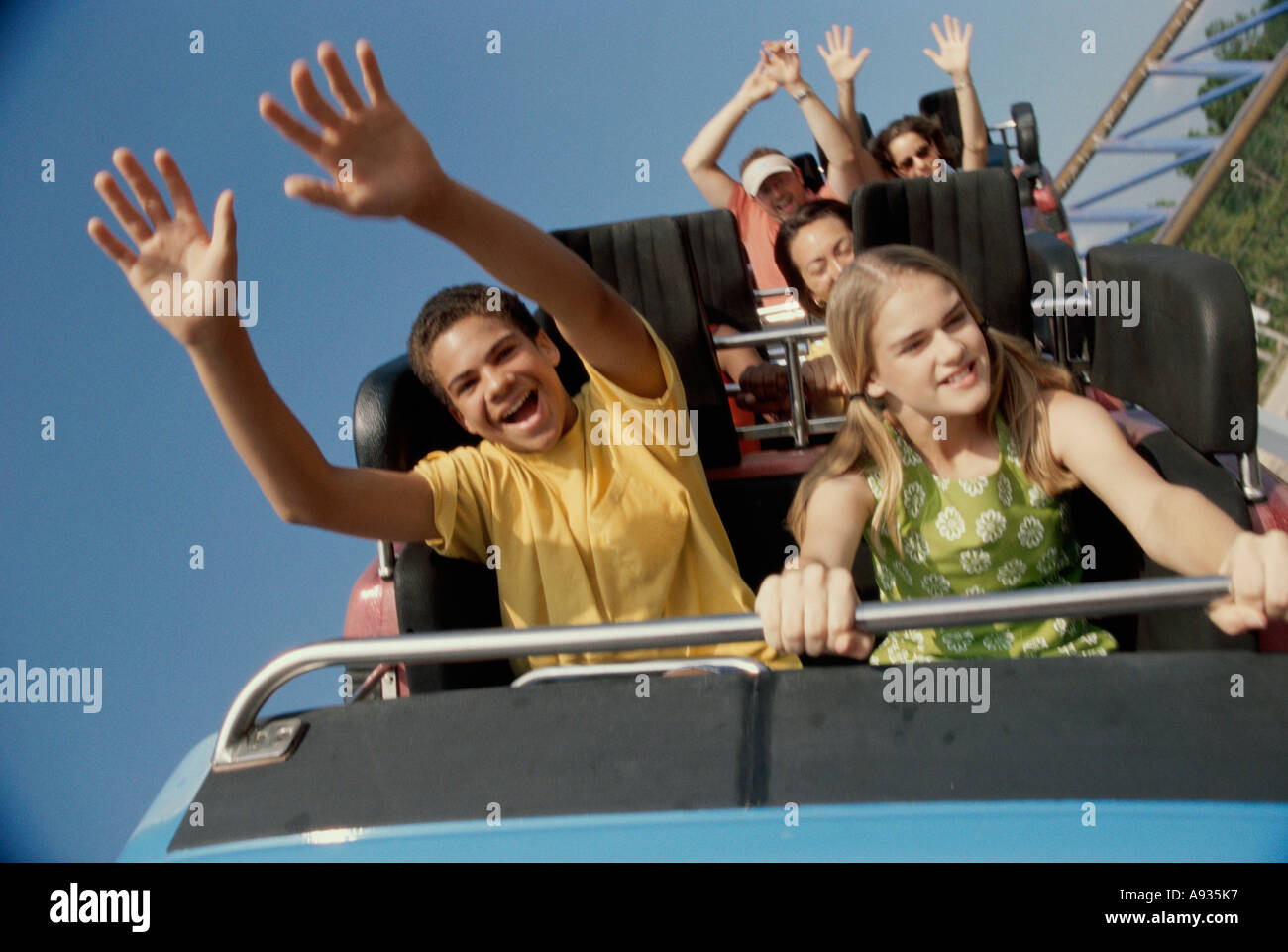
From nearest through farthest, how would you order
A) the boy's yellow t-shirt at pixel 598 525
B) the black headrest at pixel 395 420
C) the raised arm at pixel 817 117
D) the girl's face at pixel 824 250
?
1. the boy's yellow t-shirt at pixel 598 525
2. the black headrest at pixel 395 420
3. the girl's face at pixel 824 250
4. the raised arm at pixel 817 117

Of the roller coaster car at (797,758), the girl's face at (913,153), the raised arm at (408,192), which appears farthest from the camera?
the girl's face at (913,153)

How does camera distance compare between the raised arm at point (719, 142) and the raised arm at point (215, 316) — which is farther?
the raised arm at point (719, 142)

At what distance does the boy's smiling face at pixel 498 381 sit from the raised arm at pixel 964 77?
372cm

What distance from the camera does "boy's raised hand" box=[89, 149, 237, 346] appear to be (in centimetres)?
131

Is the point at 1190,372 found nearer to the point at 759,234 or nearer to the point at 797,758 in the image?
the point at 797,758

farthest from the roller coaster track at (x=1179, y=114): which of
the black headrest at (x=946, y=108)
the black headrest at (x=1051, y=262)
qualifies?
the black headrest at (x=1051, y=262)

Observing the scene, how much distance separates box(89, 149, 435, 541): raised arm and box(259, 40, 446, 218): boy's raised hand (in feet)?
0.50

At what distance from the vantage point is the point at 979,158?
192 inches

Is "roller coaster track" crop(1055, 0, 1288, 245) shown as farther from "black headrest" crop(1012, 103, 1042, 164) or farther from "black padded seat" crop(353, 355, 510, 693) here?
"black padded seat" crop(353, 355, 510, 693)

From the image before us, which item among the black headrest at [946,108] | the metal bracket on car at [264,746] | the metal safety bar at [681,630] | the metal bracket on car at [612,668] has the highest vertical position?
the black headrest at [946,108]

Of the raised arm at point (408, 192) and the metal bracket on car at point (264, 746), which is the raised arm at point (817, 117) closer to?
the raised arm at point (408, 192)

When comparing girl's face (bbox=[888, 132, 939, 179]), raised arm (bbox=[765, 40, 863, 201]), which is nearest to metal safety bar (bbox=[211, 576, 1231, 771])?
raised arm (bbox=[765, 40, 863, 201])

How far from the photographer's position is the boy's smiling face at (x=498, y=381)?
177 cm

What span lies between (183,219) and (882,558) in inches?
43.7
